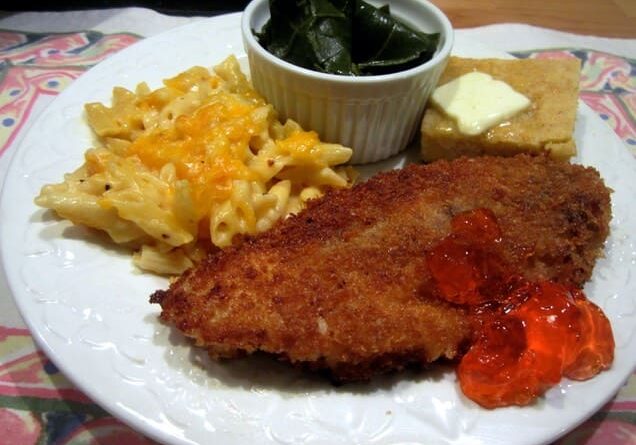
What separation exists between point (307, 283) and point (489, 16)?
9.90ft

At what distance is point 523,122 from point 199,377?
169cm

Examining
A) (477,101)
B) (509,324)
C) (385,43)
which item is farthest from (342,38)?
(509,324)

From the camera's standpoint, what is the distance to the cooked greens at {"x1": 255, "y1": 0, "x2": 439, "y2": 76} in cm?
239

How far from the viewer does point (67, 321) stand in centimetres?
177

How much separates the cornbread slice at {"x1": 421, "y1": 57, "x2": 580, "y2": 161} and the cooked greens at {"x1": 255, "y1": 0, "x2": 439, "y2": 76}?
257 millimetres

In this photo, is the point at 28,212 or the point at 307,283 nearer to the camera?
the point at 307,283

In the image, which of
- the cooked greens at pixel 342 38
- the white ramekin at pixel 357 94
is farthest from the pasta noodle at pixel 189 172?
the cooked greens at pixel 342 38

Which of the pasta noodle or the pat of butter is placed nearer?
the pasta noodle

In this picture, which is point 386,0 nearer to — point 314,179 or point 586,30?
point 314,179

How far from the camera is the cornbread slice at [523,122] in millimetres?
2402

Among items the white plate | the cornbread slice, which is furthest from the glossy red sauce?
the cornbread slice

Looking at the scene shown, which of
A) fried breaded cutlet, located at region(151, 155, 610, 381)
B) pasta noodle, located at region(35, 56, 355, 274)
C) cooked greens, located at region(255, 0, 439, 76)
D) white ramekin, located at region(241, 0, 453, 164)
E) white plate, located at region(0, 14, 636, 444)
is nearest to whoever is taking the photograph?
white plate, located at region(0, 14, 636, 444)

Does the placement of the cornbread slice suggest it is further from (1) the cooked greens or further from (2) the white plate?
(2) the white plate

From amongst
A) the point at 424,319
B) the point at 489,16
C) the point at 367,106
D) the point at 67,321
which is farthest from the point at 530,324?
the point at 489,16
